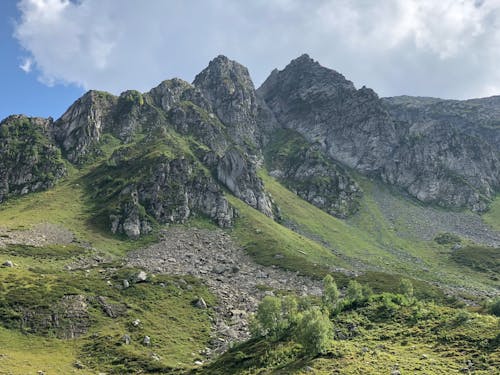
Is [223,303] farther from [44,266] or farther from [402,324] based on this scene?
[402,324]

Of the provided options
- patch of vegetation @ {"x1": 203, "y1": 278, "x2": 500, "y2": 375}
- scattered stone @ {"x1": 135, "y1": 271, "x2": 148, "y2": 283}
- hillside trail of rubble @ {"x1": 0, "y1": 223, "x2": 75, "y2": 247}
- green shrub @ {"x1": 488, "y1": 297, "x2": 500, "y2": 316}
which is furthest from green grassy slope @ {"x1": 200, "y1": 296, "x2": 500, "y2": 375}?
hillside trail of rubble @ {"x1": 0, "y1": 223, "x2": 75, "y2": 247}

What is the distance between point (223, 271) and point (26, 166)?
117 m

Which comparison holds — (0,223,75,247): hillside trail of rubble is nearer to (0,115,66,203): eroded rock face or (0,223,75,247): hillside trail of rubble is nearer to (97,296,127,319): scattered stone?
A: (97,296,127,319): scattered stone

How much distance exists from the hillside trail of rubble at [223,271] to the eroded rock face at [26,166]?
227ft

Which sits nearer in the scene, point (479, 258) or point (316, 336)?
point (316, 336)

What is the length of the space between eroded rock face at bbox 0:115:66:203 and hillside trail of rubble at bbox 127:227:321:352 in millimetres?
69320

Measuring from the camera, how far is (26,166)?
184 m

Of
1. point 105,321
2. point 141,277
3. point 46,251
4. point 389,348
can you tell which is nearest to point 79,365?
point 105,321

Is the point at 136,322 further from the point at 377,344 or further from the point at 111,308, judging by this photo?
the point at 377,344

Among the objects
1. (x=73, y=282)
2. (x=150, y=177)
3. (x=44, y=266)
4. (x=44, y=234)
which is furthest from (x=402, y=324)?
(x=150, y=177)

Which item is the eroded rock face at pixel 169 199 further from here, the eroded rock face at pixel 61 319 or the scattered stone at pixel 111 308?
the eroded rock face at pixel 61 319

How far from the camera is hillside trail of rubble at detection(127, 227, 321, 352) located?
9619 centimetres

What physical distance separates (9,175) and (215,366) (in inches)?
6389

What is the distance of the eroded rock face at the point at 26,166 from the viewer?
174750 mm
